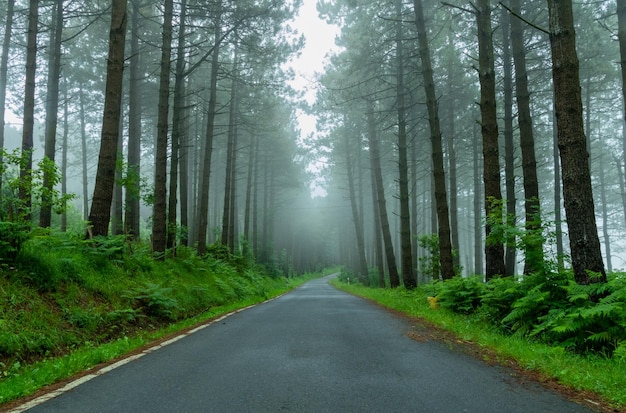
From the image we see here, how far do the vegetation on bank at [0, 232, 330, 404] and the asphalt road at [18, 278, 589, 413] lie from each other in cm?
79

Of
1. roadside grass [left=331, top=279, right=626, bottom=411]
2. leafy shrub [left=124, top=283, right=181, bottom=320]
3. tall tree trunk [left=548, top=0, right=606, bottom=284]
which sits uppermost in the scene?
tall tree trunk [left=548, top=0, right=606, bottom=284]

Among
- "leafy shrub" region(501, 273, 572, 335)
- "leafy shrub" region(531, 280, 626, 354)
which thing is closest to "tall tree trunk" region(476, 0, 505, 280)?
"leafy shrub" region(501, 273, 572, 335)

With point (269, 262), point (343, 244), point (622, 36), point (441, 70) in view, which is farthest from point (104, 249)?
point (343, 244)

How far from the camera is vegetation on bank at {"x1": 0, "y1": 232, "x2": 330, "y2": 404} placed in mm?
5289

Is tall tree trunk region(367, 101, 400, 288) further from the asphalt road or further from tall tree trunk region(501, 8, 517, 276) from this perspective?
the asphalt road

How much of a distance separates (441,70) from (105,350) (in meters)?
22.3

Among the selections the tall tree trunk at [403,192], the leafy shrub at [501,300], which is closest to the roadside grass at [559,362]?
the leafy shrub at [501,300]

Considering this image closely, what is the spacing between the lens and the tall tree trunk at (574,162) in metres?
6.54

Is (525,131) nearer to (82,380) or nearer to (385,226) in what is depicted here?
(385,226)

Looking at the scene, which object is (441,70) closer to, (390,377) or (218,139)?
(218,139)

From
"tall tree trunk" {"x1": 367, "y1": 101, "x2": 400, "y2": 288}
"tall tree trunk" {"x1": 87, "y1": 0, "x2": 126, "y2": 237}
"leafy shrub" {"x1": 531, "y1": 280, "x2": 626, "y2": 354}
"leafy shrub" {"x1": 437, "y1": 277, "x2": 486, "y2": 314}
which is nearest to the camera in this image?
"leafy shrub" {"x1": 531, "y1": 280, "x2": 626, "y2": 354}

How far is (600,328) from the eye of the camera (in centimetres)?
577

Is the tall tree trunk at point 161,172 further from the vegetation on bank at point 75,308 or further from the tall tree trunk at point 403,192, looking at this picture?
the tall tree trunk at point 403,192

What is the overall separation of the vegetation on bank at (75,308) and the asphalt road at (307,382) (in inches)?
31.1
